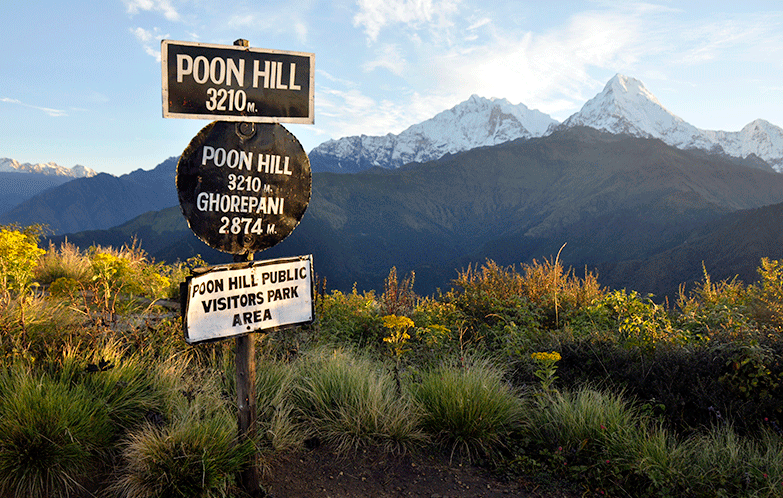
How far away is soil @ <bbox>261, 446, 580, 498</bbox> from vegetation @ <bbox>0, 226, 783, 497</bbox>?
0.38ft

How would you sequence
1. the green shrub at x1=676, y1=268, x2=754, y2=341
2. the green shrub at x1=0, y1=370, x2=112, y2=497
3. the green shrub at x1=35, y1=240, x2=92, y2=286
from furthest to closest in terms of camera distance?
the green shrub at x1=35, y1=240, x2=92, y2=286 → the green shrub at x1=676, y1=268, x2=754, y2=341 → the green shrub at x1=0, y1=370, x2=112, y2=497

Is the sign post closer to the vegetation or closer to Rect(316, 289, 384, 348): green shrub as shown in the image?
the vegetation

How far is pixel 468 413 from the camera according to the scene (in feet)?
11.6

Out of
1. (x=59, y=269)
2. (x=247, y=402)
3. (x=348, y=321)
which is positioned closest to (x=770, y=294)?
(x=348, y=321)

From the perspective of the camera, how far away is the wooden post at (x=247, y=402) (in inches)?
105

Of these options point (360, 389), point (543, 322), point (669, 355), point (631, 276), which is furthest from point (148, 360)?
point (631, 276)

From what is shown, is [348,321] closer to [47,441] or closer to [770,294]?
[47,441]

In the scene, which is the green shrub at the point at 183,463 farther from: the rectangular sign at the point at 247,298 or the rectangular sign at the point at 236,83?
the rectangular sign at the point at 236,83

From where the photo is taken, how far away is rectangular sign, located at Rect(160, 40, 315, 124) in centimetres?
235

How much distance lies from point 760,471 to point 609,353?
6.13 feet

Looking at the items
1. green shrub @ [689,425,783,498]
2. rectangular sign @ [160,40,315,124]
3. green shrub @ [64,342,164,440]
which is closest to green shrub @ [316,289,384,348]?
green shrub @ [64,342,164,440]

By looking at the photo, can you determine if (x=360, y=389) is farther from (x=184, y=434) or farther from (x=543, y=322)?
(x=543, y=322)

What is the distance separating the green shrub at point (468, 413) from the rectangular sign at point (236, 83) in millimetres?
2471

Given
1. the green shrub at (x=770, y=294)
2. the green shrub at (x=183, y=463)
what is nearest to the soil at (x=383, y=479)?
the green shrub at (x=183, y=463)
